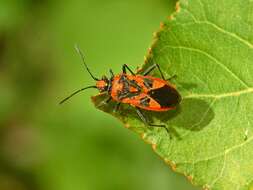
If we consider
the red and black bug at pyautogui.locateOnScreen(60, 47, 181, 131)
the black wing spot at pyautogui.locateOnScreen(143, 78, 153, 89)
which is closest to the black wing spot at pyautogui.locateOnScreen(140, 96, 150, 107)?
the red and black bug at pyautogui.locateOnScreen(60, 47, 181, 131)

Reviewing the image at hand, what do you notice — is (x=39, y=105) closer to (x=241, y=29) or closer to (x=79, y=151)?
(x=79, y=151)

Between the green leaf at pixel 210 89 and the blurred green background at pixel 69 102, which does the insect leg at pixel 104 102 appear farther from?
the blurred green background at pixel 69 102

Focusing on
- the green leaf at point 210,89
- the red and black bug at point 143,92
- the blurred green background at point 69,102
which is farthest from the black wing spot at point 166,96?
the blurred green background at point 69,102

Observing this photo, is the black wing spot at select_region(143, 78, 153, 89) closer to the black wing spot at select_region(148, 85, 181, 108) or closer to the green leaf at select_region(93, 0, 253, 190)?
the black wing spot at select_region(148, 85, 181, 108)

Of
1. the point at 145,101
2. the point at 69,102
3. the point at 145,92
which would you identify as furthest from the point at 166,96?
the point at 69,102

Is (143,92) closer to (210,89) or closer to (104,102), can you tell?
(104,102)
